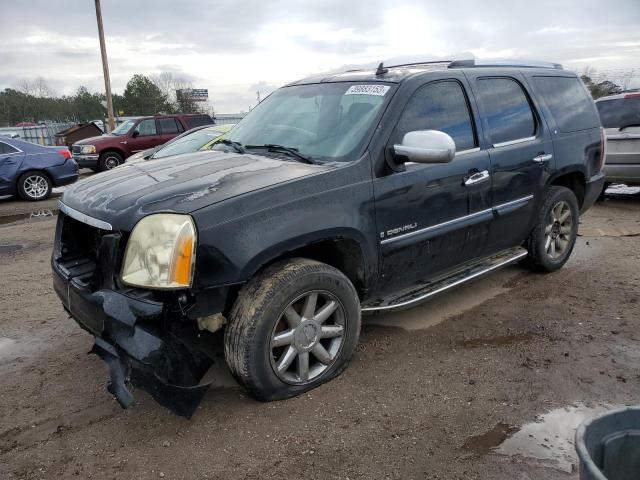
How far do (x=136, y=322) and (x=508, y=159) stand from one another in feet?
9.76

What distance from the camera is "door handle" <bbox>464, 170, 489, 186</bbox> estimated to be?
12.2 ft

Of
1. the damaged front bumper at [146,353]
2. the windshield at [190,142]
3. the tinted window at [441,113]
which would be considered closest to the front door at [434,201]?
the tinted window at [441,113]

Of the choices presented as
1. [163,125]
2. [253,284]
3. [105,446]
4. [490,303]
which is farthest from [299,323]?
[163,125]

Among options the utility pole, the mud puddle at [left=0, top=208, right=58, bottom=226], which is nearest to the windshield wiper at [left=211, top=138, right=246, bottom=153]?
the mud puddle at [left=0, top=208, right=58, bottom=226]

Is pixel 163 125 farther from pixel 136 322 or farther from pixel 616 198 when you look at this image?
Result: pixel 136 322

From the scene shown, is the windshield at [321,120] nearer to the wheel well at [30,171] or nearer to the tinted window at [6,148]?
the wheel well at [30,171]

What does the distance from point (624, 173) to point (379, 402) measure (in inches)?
259

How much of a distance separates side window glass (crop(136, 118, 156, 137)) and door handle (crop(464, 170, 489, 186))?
14.3 m

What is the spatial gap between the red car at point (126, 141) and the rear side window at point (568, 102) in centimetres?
1348

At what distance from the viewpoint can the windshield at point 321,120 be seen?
3.32 meters

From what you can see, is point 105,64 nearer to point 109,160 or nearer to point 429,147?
point 109,160

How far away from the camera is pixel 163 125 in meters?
16.4

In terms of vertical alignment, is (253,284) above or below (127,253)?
below

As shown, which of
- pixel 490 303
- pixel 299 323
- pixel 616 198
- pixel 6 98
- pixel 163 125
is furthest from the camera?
pixel 6 98
